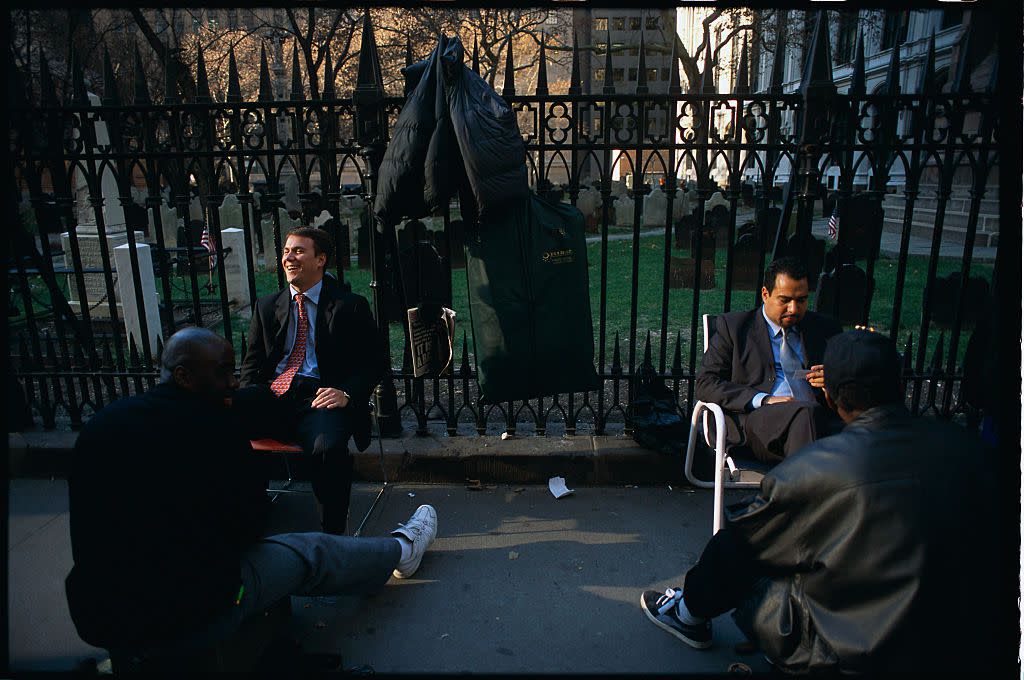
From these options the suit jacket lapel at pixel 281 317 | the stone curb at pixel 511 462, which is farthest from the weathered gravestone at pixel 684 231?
the suit jacket lapel at pixel 281 317

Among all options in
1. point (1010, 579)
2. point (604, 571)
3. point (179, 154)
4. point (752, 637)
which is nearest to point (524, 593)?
point (604, 571)

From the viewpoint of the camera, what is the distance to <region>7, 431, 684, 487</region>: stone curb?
4.21 metres

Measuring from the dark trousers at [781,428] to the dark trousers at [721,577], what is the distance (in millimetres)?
677

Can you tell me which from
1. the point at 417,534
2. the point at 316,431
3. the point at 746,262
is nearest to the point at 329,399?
the point at 316,431

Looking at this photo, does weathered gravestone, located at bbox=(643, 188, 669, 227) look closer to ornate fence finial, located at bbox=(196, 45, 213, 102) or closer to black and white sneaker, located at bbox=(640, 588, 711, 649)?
ornate fence finial, located at bbox=(196, 45, 213, 102)

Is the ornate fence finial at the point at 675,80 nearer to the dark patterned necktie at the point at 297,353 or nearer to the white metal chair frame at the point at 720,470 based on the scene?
the white metal chair frame at the point at 720,470

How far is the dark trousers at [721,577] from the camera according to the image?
2.52m

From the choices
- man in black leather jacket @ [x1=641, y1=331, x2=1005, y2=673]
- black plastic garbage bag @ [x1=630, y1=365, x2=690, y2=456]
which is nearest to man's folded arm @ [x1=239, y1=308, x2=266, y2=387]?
black plastic garbage bag @ [x1=630, y1=365, x2=690, y2=456]

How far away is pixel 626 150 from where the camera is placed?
3.90 m

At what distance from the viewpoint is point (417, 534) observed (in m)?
3.43

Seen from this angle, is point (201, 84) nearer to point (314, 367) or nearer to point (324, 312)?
point (324, 312)

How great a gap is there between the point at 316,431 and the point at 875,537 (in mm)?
2529

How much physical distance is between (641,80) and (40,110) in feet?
11.6

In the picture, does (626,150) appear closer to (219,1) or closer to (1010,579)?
(219,1)
